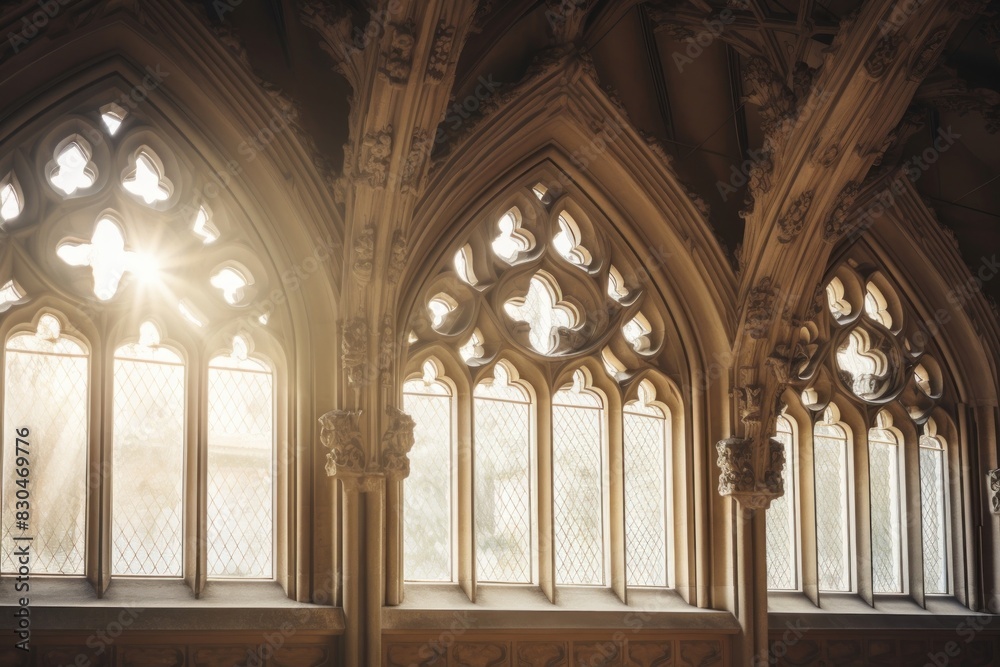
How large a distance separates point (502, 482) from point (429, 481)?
55 centimetres

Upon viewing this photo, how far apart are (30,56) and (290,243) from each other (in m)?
1.98

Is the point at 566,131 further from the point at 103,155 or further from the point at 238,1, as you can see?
the point at 103,155

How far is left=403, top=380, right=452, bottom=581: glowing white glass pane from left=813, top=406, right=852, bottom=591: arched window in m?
3.09

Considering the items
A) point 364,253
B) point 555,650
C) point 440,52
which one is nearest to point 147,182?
point 364,253

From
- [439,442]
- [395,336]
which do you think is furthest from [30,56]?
[439,442]

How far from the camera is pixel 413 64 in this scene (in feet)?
29.5

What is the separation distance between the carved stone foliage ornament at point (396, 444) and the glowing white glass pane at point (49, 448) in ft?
6.06

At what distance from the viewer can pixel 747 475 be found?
10.5 meters

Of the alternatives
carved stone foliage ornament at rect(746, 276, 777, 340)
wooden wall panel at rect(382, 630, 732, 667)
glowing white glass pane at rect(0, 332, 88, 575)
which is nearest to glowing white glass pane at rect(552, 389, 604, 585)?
wooden wall panel at rect(382, 630, 732, 667)

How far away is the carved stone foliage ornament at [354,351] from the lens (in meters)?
9.40

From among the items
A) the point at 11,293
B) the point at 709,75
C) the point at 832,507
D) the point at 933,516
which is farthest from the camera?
the point at 933,516

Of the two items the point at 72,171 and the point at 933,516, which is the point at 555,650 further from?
the point at 72,171

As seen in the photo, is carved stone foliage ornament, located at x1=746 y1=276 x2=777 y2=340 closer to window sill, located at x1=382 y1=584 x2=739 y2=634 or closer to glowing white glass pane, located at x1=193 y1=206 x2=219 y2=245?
window sill, located at x1=382 y1=584 x2=739 y2=634

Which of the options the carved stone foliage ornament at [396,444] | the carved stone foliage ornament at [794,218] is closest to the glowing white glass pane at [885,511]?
the carved stone foliage ornament at [794,218]
